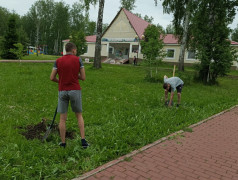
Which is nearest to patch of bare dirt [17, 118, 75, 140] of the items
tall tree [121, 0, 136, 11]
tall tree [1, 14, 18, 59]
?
tall tree [1, 14, 18, 59]

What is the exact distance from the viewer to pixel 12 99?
697 cm

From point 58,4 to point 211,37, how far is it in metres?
46.7

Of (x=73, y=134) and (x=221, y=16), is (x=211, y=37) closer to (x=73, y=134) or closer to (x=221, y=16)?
(x=221, y=16)

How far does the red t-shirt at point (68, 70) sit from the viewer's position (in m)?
3.57

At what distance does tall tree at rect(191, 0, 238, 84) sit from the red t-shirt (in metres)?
12.5

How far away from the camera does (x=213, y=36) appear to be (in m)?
14.3

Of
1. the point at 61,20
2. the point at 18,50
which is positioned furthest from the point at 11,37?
the point at 61,20

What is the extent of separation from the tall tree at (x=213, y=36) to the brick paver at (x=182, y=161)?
9.89 m

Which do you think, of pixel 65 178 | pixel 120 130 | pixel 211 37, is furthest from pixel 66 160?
pixel 211 37

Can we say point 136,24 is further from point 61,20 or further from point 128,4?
point 61,20

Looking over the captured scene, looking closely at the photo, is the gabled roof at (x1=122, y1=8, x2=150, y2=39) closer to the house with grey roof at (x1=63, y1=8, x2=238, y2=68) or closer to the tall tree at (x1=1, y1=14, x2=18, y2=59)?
the house with grey roof at (x1=63, y1=8, x2=238, y2=68)

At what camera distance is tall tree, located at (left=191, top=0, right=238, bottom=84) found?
1372cm

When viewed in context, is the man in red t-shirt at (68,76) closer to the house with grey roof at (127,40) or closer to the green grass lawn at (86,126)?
the green grass lawn at (86,126)

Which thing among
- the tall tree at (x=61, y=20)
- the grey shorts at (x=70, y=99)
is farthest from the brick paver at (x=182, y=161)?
the tall tree at (x=61, y=20)
